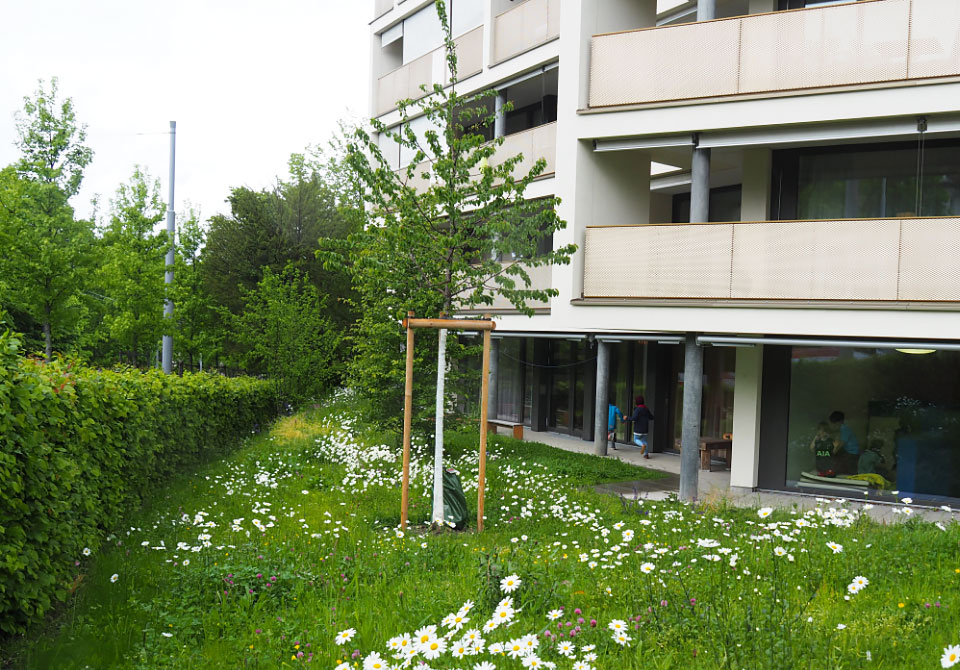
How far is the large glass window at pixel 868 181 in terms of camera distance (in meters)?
12.5

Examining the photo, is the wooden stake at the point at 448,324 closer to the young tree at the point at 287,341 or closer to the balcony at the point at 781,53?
the balcony at the point at 781,53

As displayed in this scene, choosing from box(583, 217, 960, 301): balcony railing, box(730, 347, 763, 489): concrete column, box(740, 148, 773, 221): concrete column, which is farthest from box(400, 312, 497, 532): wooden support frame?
box(740, 148, 773, 221): concrete column

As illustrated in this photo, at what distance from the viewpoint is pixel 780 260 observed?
12.0 m

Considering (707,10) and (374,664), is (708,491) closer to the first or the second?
(707,10)

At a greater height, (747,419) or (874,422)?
(874,422)

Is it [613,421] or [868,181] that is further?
[613,421]

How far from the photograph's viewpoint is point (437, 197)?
10211mm

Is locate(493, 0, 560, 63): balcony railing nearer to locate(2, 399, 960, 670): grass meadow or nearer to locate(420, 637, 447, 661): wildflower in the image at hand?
locate(2, 399, 960, 670): grass meadow

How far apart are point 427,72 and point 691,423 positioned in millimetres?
13529

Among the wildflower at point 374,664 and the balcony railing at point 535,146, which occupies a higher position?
Result: the balcony railing at point 535,146

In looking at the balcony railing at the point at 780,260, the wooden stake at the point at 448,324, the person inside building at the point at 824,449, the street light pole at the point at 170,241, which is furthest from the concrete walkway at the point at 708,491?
the street light pole at the point at 170,241

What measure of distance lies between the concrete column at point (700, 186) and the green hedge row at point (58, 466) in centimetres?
888

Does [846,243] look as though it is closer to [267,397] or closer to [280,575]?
[280,575]

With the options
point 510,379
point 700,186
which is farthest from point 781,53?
point 510,379
